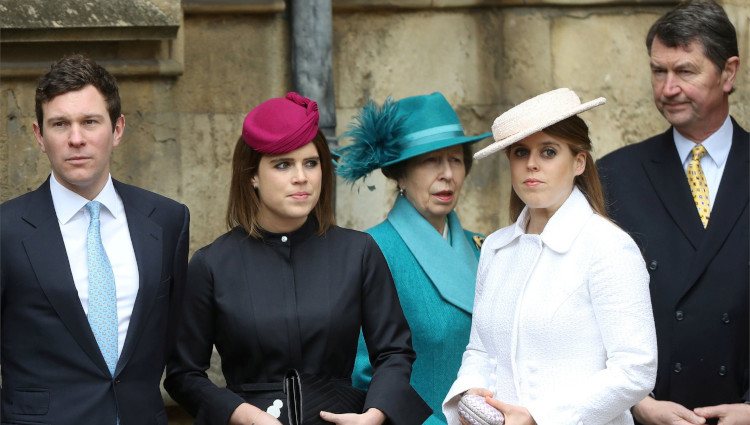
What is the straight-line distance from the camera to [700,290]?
16.0 feet

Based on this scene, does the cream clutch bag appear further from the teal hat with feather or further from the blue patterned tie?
the teal hat with feather

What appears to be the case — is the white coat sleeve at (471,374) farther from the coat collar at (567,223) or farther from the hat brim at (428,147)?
the hat brim at (428,147)

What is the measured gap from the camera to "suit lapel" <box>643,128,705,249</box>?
4945 mm

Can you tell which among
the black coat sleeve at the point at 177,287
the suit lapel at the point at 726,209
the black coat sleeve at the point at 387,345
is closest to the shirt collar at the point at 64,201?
the black coat sleeve at the point at 177,287

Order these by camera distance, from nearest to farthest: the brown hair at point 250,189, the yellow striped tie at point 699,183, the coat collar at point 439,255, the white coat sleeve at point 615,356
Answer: the white coat sleeve at point 615,356 → the brown hair at point 250,189 → the yellow striped tie at point 699,183 → the coat collar at point 439,255

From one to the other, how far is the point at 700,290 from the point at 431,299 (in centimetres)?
92

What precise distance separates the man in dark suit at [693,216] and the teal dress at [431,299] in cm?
61

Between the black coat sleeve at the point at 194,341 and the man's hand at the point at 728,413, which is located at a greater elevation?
the black coat sleeve at the point at 194,341

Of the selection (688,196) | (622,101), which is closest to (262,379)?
(688,196)

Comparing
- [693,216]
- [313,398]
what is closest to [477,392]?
[313,398]

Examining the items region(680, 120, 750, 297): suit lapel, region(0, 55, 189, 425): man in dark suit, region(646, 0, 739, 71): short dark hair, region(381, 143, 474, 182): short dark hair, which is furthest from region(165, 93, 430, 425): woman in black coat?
region(646, 0, 739, 71): short dark hair

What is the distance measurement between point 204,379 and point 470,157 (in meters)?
1.41

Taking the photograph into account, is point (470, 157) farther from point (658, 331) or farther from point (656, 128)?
point (656, 128)

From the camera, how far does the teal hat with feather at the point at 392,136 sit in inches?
207
